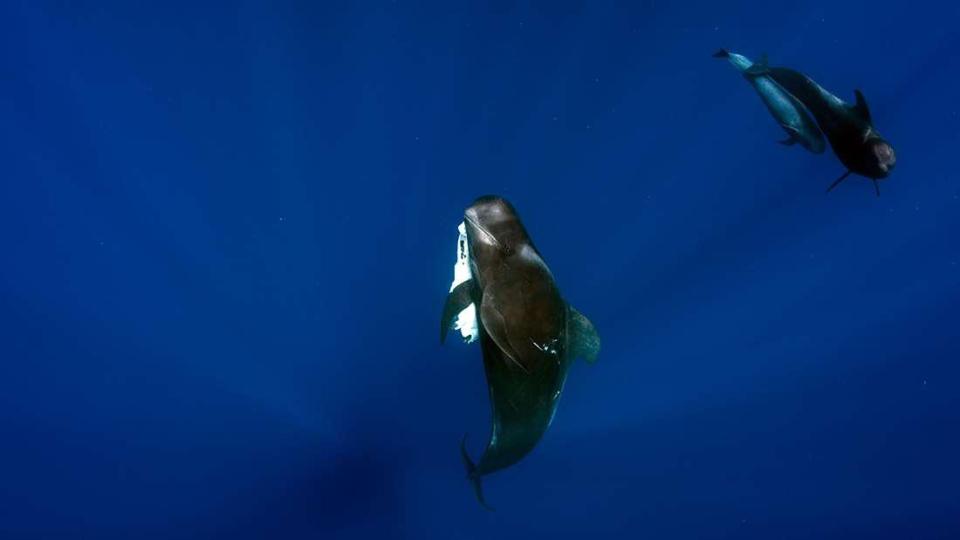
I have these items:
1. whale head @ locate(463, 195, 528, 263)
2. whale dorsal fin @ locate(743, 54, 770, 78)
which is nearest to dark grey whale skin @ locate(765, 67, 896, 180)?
whale dorsal fin @ locate(743, 54, 770, 78)

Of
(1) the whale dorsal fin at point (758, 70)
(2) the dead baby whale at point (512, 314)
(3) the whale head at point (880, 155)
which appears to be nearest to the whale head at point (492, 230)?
(2) the dead baby whale at point (512, 314)

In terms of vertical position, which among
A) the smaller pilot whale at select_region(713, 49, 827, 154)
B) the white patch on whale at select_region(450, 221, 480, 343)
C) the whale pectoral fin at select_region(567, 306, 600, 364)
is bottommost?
the white patch on whale at select_region(450, 221, 480, 343)

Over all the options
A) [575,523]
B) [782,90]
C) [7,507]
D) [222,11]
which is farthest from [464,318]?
[7,507]

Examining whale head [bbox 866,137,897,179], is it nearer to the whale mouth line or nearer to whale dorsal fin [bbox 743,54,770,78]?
whale dorsal fin [bbox 743,54,770,78]

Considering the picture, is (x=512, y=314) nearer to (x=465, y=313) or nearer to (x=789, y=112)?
(x=465, y=313)

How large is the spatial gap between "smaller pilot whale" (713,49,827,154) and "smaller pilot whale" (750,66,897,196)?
0.15ft

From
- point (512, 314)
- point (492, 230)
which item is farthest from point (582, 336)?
point (492, 230)

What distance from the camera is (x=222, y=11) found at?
5.59 meters

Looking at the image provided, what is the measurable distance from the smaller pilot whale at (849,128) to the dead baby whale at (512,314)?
8.10 ft

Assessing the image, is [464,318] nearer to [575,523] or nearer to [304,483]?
[304,483]

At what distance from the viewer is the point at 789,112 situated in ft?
14.3

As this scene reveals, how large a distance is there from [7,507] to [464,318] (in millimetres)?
7339

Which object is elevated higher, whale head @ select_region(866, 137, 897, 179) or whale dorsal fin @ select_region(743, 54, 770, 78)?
whale dorsal fin @ select_region(743, 54, 770, 78)

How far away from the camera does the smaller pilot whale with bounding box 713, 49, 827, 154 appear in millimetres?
4285
